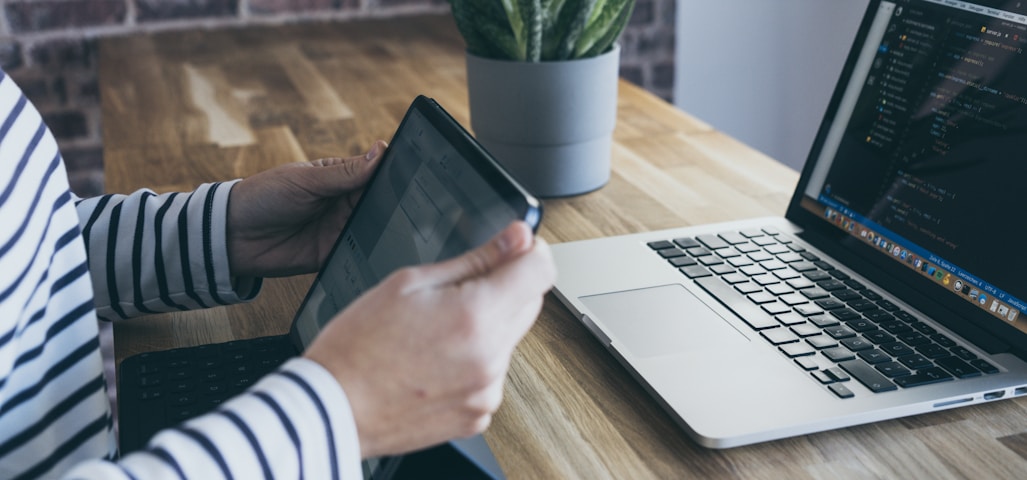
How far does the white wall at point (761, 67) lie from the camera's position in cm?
220

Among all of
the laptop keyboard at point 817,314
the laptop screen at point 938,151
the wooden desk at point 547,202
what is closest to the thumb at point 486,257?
the wooden desk at point 547,202

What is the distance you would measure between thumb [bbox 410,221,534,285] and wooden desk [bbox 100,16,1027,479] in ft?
0.54

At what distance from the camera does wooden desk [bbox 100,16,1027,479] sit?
60 centimetres

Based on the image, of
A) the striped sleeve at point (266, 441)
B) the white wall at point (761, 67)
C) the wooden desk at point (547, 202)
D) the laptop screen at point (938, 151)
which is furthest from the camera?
the white wall at point (761, 67)

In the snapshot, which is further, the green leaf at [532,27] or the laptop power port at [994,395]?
the green leaf at [532,27]

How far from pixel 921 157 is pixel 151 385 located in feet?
2.13

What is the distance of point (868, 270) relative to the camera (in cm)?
80

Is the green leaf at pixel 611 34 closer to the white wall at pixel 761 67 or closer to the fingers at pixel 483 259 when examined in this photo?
the fingers at pixel 483 259

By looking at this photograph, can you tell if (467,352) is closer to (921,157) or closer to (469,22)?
(921,157)

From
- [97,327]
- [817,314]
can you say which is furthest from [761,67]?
[97,327]

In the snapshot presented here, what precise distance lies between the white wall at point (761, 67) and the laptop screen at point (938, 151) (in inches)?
53.8

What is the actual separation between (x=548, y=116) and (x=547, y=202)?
10 cm

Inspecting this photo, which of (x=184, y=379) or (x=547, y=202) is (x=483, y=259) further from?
(x=547, y=202)

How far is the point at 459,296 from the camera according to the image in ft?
1.59
